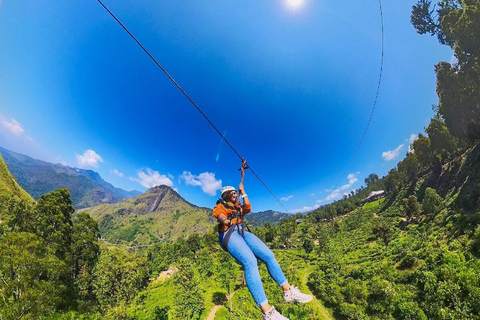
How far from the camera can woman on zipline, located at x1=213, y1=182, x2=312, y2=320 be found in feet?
14.2

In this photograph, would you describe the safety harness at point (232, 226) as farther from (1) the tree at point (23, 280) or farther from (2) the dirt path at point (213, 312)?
(2) the dirt path at point (213, 312)

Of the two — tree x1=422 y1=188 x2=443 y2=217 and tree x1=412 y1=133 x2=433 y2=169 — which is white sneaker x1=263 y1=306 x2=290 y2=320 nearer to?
tree x1=422 y1=188 x2=443 y2=217

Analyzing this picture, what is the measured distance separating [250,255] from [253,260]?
13 cm

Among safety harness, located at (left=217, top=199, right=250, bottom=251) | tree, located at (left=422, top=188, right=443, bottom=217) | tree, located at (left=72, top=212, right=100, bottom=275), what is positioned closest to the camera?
safety harness, located at (left=217, top=199, right=250, bottom=251)

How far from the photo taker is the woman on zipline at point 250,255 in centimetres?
432

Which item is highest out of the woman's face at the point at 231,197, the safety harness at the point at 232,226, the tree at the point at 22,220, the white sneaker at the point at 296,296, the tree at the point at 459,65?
the tree at the point at 459,65

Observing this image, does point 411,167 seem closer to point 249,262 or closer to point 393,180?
point 393,180

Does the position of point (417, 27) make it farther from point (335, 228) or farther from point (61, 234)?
point (61, 234)

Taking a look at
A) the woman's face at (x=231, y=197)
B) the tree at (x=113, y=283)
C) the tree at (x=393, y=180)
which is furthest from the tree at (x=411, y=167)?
the woman's face at (x=231, y=197)

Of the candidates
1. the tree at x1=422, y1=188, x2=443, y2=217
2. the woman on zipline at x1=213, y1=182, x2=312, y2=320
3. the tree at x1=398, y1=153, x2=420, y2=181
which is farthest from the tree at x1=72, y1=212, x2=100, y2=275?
the tree at x1=398, y1=153, x2=420, y2=181

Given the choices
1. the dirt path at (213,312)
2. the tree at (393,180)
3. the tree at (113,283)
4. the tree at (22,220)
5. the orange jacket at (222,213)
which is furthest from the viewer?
the tree at (393,180)

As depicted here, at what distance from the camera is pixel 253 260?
14.4 ft

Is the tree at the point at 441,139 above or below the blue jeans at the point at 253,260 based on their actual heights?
above

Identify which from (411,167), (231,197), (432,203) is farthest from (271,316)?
(411,167)
